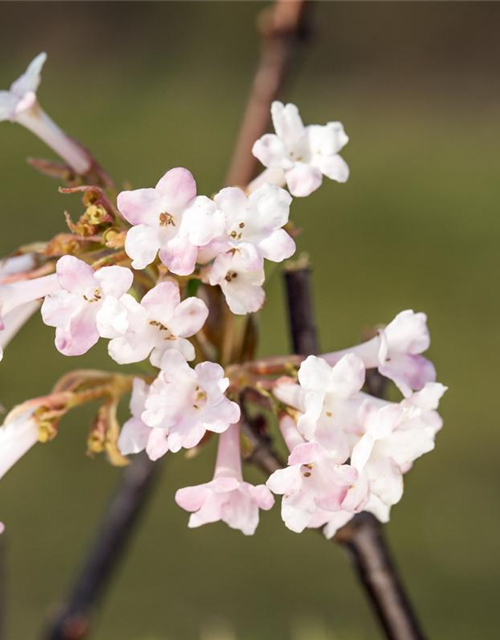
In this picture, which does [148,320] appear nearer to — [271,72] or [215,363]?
[215,363]

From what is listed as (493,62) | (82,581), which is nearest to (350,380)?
(82,581)

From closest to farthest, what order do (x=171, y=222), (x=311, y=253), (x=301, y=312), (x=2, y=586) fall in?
(x=171, y=222)
(x=301, y=312)
(x=2, y=586)
(x=311, y=253)

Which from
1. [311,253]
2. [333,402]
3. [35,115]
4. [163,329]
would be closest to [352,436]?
[333,402]

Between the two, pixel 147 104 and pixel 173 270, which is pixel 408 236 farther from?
pixel 173 270

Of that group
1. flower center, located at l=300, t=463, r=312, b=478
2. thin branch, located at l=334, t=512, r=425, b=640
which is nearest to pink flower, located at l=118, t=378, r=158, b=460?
flower center, located at l=300, t=463, r=312, b=478

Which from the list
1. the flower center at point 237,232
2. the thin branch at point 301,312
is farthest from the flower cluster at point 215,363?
the thin branch at point 301,312

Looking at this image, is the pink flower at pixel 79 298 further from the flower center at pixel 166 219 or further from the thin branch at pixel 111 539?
the thin branch at pixel 111 539
